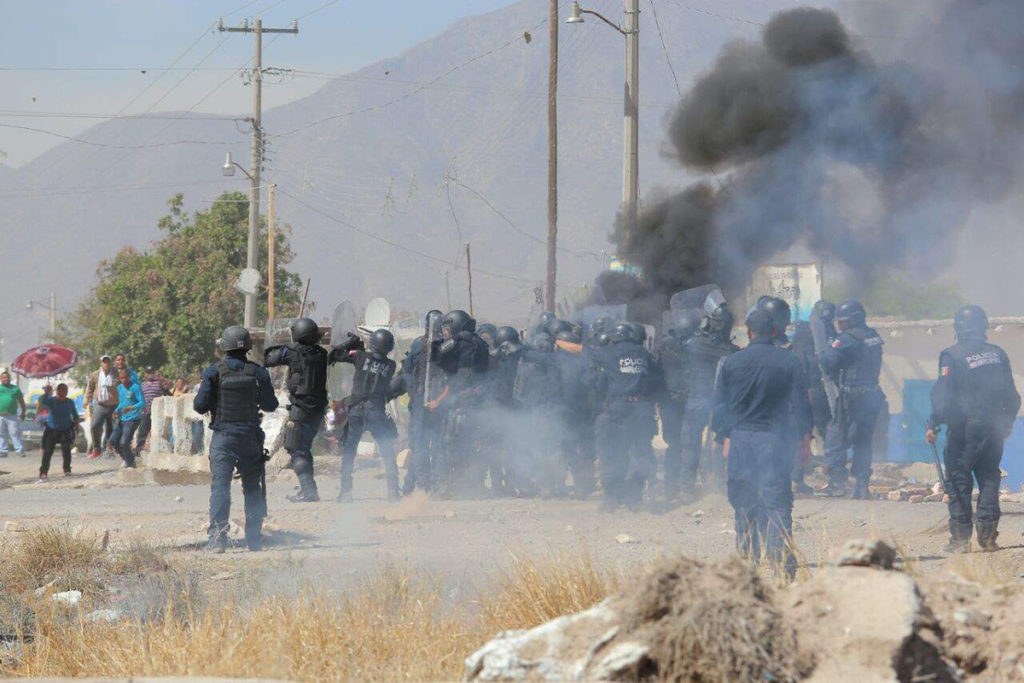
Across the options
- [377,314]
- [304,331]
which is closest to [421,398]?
[304,331]

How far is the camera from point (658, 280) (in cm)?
2153

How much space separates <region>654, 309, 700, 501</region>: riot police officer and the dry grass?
225 inches

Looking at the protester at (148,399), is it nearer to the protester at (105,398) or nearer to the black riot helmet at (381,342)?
the protester at (105,398)

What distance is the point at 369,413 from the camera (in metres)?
12.7

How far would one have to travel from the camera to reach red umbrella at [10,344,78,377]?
89.2 feet

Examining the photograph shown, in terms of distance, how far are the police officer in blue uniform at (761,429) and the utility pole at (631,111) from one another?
1167cm

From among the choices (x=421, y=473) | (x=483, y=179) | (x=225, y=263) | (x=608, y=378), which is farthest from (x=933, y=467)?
(x=483, y=179)

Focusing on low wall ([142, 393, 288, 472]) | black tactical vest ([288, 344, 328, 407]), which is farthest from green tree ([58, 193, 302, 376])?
black tactical vest ([288, 344, 328, 407])

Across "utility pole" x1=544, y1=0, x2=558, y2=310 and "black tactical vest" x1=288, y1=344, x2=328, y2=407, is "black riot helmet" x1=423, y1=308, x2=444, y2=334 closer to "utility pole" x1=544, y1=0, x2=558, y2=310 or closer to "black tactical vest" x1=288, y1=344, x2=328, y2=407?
"black tactical vest" x1=288, y1=344, x2=328, y2=407

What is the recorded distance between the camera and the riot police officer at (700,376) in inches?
488

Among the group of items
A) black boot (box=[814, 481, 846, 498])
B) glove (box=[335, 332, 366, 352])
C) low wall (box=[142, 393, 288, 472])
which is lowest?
black boot (box=[814, 481, 846, 498])

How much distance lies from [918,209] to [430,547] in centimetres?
1210

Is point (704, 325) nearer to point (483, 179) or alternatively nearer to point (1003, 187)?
point (1003, 187)

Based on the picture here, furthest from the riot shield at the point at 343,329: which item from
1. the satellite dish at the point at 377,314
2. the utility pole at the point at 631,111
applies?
the utility pole at the point at 631,111
